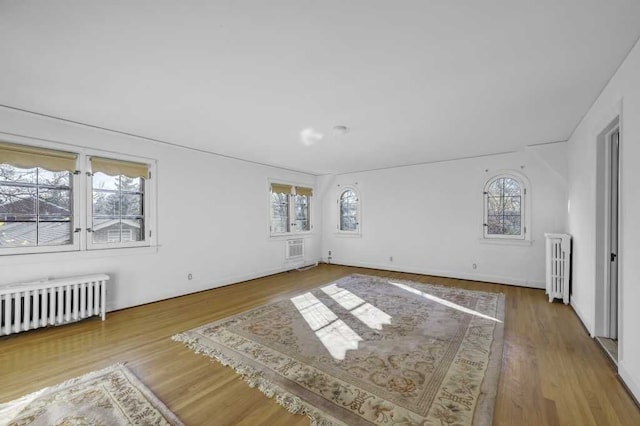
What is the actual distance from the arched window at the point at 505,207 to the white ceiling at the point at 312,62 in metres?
1.59

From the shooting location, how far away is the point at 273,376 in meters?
2.31

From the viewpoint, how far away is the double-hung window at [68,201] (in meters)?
3.24

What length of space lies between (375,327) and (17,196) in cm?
462

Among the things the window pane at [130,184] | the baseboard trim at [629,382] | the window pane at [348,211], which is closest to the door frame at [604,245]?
the baseboard trim at [629,382]

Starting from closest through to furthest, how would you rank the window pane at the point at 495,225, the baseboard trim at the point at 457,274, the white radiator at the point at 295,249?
1. the baseboard trim at the point at 457,274
2. the window pane at the point at 495,225
3. the white radiator at the point at 295,249

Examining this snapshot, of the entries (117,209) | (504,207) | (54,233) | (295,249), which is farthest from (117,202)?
(504,207)

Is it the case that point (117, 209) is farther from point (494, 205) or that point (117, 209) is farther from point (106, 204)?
point (494, 205)

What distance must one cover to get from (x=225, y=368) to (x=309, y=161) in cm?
436

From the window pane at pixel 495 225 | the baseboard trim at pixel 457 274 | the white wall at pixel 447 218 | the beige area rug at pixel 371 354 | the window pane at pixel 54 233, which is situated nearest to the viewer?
the beige area rug at pixel 371 354

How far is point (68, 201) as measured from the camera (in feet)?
12.0

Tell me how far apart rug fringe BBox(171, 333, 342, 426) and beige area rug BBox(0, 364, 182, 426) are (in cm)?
59

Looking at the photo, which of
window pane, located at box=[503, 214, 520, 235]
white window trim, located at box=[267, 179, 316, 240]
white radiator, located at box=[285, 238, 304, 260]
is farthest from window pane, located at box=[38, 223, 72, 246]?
window pane, located at box=[503, 214, 520, 235]

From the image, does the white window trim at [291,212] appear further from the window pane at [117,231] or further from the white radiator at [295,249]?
the window pane at [117,231]

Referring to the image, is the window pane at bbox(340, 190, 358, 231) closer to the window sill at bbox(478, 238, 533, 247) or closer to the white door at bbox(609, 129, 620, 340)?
the window sill at bbox(478, 238, 533, 247)
